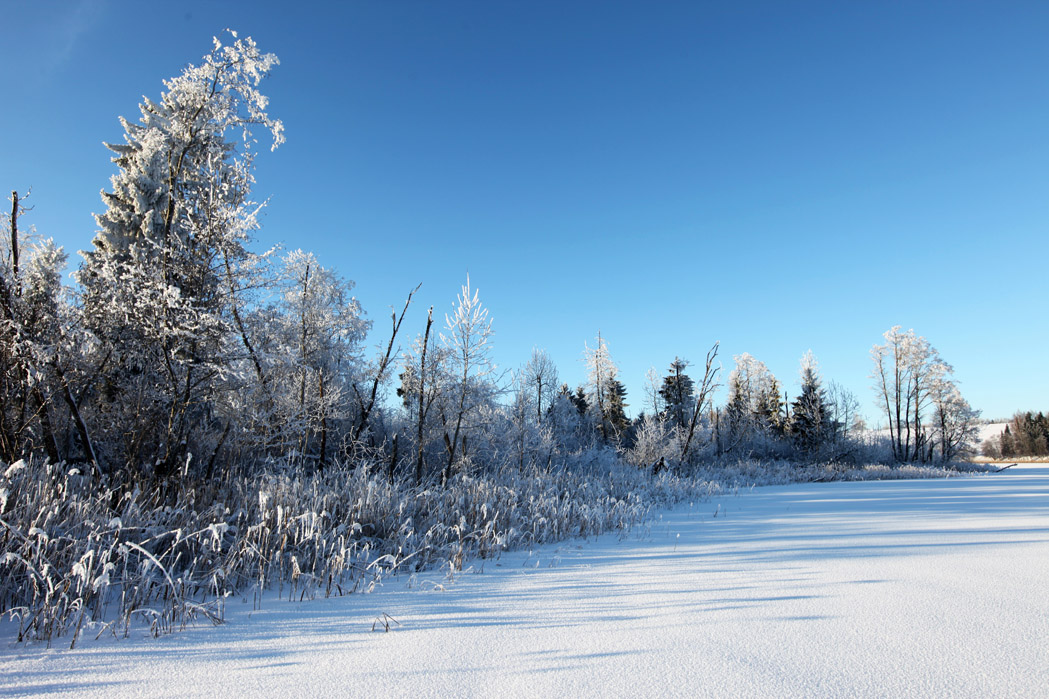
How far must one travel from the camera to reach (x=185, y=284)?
5.08m

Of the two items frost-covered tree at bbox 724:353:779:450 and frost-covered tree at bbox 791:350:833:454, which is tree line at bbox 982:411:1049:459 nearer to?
frost-covered tree at bbox 724:353:779:450

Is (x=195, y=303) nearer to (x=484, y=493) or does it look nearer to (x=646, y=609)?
(x=484, y=493)

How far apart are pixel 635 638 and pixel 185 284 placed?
17.7 ft

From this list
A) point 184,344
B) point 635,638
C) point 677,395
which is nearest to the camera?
point 635,638

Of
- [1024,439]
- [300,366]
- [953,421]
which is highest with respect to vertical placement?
[300,366]

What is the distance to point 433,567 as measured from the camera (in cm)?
338

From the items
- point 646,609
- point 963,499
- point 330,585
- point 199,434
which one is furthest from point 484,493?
point 963,499

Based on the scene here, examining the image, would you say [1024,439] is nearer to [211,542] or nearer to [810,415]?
[810,415]

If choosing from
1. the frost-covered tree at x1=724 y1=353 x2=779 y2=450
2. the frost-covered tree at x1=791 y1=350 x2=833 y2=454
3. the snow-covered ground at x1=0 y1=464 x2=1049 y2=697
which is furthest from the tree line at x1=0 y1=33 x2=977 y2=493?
the frost-covered tree at x1=724 y1=353 x2=779 y2=450

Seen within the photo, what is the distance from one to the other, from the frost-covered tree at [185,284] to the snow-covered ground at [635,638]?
3376 mm

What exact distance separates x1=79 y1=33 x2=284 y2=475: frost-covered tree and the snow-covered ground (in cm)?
338

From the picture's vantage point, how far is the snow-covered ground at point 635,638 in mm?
1490

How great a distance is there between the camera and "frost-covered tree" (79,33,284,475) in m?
4.74

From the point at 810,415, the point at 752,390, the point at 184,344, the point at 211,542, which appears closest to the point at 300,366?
the point at 184,344
